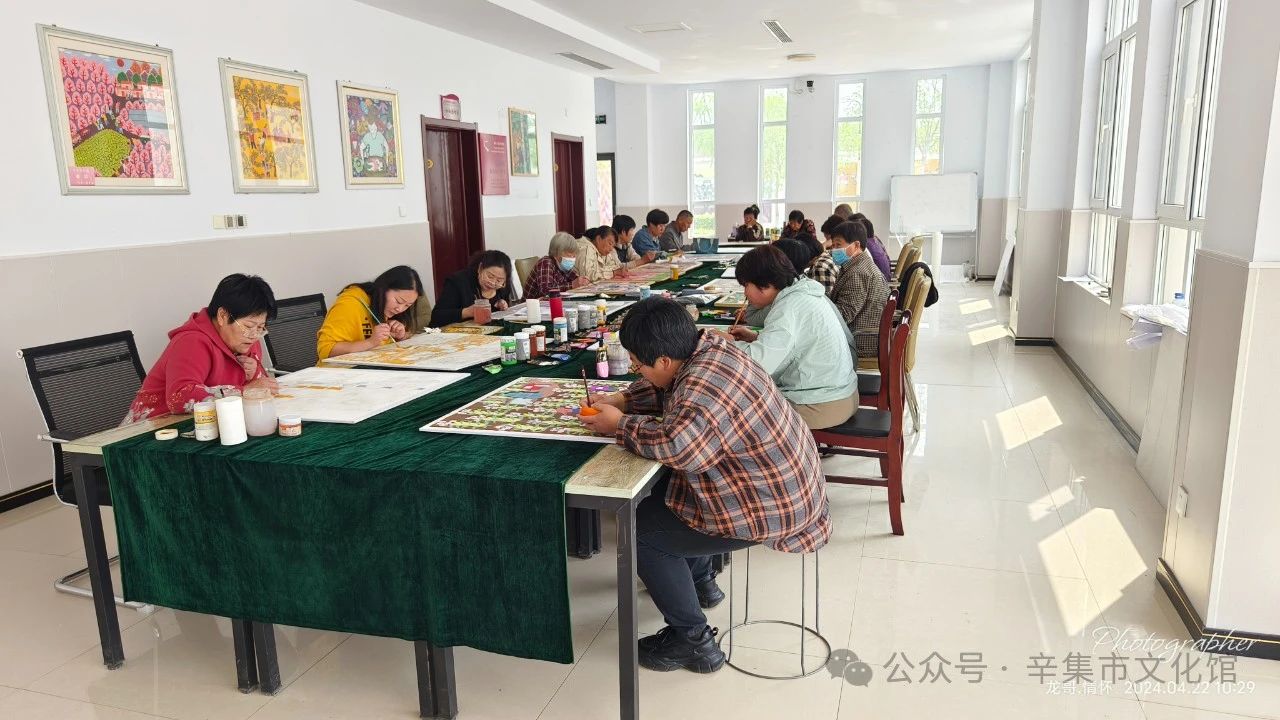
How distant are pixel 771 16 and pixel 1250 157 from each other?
19.4 ft

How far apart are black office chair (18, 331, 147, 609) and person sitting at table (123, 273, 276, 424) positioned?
33 cm

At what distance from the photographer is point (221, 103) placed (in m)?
4.65

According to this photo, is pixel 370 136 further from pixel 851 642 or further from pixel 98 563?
pixel 851 642

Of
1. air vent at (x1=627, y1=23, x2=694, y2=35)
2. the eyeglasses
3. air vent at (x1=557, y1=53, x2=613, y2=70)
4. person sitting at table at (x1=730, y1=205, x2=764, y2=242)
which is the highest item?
air vent at (x1=627, y1=23, x2=694, y2=35)

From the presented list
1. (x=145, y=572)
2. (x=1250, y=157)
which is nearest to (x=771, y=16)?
(x=1250, y=157)

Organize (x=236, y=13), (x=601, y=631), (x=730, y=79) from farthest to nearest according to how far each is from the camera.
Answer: (x=730, y=79) → (x=236, y=13) → (x=601, y=631)

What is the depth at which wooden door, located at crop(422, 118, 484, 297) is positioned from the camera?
701 cm

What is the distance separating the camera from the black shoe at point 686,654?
2.24m

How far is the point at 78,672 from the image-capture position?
91.0 inches

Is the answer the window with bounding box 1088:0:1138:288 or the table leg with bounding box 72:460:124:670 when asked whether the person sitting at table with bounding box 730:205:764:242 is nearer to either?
the window with bounding box 1088:0:1138:288

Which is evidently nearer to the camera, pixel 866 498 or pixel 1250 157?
pixel 1250 157

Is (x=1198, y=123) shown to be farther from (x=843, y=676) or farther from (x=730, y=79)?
(x=730, y=79)

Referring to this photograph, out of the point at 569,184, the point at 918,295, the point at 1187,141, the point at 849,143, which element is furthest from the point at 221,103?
the point at 849,143

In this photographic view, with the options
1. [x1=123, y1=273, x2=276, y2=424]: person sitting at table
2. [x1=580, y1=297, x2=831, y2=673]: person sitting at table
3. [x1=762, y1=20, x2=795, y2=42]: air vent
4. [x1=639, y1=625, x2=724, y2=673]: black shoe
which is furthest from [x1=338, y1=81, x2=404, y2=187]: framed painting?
[x1=639, y1=625, x2=724, y2=673]: black shoe
